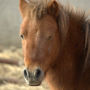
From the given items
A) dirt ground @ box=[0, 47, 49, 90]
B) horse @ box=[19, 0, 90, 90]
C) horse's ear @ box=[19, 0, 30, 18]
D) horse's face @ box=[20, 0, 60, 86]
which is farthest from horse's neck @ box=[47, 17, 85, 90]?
dirt ground @ box=[0, 47, 49, 90]

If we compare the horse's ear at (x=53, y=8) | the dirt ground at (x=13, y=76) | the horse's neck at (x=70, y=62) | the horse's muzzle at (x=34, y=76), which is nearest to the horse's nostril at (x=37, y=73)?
the horse's muzzle at (x=34, y=76)

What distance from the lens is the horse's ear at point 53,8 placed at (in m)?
2.85

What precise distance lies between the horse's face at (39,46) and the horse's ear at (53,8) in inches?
2.0

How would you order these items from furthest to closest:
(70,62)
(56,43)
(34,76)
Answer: (70,62), (56,43), (34,76)

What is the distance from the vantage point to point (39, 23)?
9.07ft

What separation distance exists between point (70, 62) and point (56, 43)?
27 centimetres

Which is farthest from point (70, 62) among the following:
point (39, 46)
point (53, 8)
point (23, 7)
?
point (23, 7)

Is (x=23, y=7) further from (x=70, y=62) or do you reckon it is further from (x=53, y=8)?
(x=70, y=62)

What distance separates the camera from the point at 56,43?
111 inches

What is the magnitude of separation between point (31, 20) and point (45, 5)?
0.72 feet

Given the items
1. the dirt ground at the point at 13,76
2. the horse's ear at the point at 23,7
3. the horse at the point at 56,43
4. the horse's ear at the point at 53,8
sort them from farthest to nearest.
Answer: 1. the dirt ground at the point at 13,76
2. the horse's ear at the point at 23,7
3. the horse's ear at the point at 53,8
4. the horse at the point at 56,43

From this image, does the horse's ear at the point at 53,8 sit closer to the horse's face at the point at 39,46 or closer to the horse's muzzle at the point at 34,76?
the horse's face at the point at 39,46

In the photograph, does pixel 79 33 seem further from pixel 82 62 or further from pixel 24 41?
pixel 24 41

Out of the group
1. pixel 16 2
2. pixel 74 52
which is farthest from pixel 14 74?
pixel 74 52
